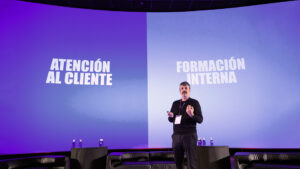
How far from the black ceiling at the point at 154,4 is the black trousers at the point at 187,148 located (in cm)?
305

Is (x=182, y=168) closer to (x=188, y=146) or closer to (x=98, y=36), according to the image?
(x=188, y=146)

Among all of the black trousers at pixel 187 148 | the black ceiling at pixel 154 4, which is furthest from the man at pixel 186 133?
the black ceiling at pixel 154 4

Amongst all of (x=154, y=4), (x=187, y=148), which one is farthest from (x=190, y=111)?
(x=154, y=4)

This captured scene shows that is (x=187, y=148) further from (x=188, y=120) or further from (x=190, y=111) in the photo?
(x=190, y=111)

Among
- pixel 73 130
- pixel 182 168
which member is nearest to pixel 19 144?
pixel 73 130

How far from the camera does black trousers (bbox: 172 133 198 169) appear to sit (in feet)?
9.11

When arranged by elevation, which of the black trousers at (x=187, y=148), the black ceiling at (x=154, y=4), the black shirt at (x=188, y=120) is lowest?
the black trousers at (x=187, y=148)

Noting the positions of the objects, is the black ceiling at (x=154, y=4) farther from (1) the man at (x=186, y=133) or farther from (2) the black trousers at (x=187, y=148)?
(2) the black trousers at (x=187, y=148)

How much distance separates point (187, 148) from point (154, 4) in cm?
323

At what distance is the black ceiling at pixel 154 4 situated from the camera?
4852mm

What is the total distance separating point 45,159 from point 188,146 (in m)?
1.87

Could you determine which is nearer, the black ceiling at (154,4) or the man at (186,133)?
the man at (186,133)

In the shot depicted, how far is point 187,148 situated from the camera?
109 inches

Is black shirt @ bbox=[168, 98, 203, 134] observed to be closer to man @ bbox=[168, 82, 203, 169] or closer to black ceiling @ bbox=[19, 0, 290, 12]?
man @ bbox=[168, 82, 203, 169]
